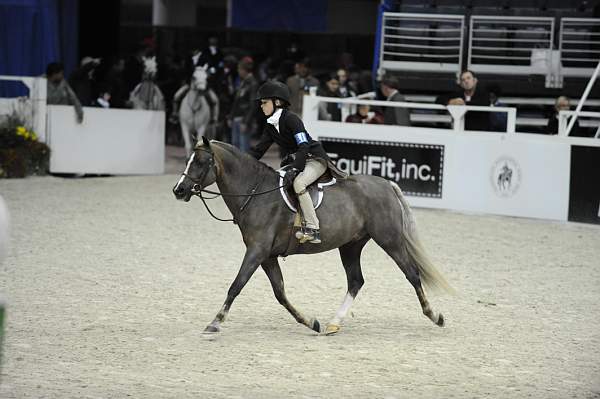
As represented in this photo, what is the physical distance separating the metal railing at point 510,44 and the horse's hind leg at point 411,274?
40.3 feet

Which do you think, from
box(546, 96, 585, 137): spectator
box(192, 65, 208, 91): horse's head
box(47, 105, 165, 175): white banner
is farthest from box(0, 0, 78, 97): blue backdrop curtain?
box(546, 96, 585, 137): spectator

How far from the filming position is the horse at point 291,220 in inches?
340

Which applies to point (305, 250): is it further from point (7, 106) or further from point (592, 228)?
point (7, 106)

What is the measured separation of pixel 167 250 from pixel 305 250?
14.2ft

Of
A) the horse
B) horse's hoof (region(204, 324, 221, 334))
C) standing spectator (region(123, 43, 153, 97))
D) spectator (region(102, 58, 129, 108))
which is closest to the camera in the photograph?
horse's hoof (region(204, 324, 221, 334))

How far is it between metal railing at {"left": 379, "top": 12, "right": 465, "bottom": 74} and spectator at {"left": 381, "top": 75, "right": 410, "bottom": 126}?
3560 mm

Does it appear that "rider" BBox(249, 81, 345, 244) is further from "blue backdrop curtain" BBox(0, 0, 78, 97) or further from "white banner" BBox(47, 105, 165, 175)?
"blue backdrop curtain" BBox(0, 0, 78, 97)

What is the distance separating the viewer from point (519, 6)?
76.5 ft

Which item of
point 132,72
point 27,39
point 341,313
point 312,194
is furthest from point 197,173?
point 132,72

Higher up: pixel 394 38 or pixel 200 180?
pixel 394 38

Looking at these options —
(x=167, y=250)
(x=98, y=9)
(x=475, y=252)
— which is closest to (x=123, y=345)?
(x=167, y=250)

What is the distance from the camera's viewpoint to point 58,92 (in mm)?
20203

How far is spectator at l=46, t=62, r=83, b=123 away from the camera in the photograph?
20172 mm

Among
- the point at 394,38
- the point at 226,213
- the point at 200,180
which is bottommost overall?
the point at 226,213
